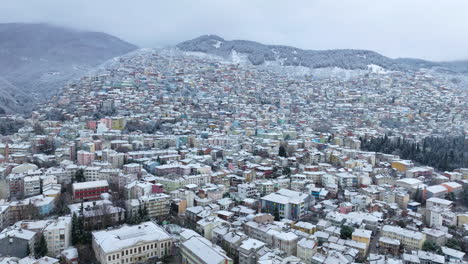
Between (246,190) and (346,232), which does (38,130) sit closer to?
(246,190)

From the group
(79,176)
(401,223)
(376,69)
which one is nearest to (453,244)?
(401,223)

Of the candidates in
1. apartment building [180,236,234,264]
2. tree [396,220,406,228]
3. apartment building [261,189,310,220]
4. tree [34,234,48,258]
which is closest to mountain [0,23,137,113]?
tree [34,234,48,258]

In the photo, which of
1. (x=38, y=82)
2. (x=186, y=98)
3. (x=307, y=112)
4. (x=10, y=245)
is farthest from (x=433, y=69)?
(x=10, y=245)

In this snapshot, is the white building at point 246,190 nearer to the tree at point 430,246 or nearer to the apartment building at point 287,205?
the apartment building at point 287,205

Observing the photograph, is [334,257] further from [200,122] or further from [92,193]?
[200,122]

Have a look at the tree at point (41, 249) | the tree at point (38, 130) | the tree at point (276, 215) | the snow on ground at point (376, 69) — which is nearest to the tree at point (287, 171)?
the tree at point (276, 215)

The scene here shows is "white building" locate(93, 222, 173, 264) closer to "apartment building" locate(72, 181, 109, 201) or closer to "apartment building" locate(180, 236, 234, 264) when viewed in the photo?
"apartment building" locate(180, 236, 234, 264)
